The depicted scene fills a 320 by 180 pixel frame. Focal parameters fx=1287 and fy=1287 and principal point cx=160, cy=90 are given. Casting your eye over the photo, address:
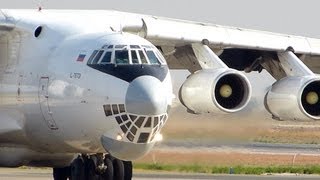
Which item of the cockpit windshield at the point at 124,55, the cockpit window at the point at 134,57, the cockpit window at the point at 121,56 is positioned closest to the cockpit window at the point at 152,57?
the cockpit windshield at the point at 124,55

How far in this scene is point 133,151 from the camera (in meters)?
21.4

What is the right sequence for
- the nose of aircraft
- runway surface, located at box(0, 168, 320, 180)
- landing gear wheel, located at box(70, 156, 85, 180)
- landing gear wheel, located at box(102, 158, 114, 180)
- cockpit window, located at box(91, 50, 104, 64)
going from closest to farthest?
the nose of aircraft → cockpit window, located at box(91, 50, 104, 64) → landing gear wheel, located at box(70, 156, 85, 180) → landing gear wheel, located at box(102, 158, 114, 180) → runway surface, located at box(0, 168, 320, 180)

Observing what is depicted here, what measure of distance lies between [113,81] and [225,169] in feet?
55.1

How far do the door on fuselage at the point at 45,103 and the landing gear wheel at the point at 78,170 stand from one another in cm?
175

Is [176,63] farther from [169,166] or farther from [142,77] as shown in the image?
[169,166]

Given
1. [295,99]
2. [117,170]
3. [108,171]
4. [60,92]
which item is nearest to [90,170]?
[108,171]

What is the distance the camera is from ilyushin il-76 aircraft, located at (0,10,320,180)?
2127 centimetres

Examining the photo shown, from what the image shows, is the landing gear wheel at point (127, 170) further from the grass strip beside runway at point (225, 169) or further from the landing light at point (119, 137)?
the grass strip beside runway at point (225, 169)

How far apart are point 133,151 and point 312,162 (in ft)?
73.7

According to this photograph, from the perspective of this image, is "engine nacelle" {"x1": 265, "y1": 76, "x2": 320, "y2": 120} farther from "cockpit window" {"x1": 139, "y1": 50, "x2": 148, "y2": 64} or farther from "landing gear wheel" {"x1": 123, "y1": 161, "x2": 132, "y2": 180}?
"cockpit window" {"x1": 139, "y1": 50, "x2": 148, "y2": 64}

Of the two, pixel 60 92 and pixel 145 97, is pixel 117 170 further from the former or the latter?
pixel 145 97

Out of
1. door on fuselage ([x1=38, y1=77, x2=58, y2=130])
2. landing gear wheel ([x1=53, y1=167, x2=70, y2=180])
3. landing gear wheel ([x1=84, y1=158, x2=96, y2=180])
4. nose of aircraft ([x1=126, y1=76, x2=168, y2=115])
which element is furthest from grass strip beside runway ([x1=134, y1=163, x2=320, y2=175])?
nose of aircraft ([x1=126, y1=76, x2=168, y2=115])

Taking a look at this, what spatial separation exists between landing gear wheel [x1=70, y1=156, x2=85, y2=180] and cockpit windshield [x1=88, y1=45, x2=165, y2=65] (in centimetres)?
294

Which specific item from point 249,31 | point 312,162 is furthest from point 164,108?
point 312,162
